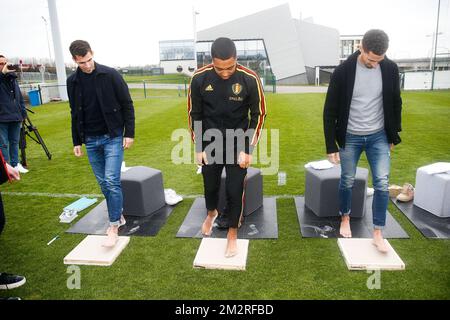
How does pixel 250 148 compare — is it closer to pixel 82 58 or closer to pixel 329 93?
pixel 329 93

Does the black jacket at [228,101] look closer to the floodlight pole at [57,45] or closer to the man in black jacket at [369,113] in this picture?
the man in black jacket at [369,113]

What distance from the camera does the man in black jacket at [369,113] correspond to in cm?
343

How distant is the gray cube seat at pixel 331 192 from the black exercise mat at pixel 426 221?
23.3 inches

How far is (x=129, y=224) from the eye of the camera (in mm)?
4516

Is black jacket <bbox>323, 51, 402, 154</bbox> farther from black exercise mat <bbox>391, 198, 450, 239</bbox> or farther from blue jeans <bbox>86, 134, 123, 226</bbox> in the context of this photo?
blue jeans <bbox>86, 134, 123, 226</bbox>

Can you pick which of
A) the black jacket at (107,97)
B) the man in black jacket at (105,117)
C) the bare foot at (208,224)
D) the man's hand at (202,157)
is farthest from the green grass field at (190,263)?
the black jacket at (107,97)

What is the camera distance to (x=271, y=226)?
4.32m

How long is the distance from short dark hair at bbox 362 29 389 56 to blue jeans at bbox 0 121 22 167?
21.2ft

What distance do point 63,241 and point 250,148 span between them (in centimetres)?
247

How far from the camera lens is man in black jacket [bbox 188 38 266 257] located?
3381mm

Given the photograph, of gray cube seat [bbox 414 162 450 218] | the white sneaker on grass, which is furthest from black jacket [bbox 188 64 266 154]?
the white sneaker on grass

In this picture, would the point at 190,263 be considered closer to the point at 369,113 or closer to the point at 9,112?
the point at 369,113

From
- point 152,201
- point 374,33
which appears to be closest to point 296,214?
point 152,201

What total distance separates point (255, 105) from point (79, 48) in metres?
1.80
